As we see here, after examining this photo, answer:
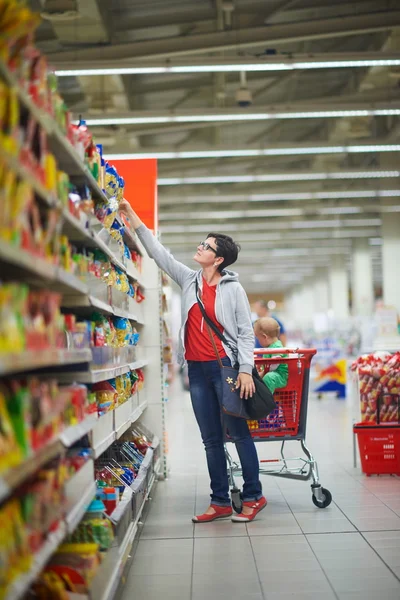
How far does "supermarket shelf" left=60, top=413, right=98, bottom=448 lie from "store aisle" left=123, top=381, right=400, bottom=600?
0.85 meters

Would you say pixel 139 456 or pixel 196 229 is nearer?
pixel 139 456

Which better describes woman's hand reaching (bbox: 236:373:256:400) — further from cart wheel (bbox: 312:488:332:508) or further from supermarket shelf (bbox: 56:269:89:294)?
supermarket shelf (bbox: 56:269:89:294)

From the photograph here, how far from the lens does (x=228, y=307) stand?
14.5ft

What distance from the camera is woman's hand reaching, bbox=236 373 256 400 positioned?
13.8ft

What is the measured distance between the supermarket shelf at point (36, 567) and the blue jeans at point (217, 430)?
2.19 meters

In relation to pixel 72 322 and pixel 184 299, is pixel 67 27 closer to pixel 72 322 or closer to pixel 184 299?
pixel 184 299

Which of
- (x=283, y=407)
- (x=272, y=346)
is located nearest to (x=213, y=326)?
(x=283, y=407)

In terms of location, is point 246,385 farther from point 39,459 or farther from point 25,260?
point 25,260

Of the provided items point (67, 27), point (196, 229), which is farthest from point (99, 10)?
point (196, 229)

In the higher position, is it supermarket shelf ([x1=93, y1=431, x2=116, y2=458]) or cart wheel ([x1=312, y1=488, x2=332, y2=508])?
supermarket shelf ([x1=93, y1=431, x2=116, y2=458])

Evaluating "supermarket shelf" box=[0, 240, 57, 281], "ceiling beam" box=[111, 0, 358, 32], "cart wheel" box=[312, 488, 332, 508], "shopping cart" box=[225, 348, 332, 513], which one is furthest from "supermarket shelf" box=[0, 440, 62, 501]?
"ceiling beam" box=[111, 0, 358, 32]

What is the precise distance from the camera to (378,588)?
123 inches

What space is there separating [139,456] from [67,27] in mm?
6585

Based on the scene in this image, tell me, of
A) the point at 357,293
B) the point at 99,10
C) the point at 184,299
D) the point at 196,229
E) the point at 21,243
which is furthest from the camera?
the point at 357,293
